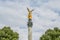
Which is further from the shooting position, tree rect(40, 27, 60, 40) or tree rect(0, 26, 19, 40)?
tree rect(0, 26, 19, 40)

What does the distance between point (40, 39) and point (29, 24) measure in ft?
24.1

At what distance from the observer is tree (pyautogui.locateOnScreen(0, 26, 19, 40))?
195 ft

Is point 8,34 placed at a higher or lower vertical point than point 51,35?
higher

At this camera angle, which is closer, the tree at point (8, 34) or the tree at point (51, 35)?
the tree at point (51, 35)

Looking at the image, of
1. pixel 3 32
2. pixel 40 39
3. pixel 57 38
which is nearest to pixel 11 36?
pixel 3 32

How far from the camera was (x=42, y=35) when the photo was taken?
5997 centimetres

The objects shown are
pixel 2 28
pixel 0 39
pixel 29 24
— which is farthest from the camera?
pixel 2 28

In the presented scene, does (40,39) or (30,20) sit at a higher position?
(30,20)

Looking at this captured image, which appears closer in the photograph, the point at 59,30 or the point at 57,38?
the point at 57,38

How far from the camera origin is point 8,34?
61.2 metres

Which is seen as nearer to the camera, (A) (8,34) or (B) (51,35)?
(B) (51,35)

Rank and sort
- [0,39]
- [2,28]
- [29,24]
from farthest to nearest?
[2,28], [0,39], [29,24]

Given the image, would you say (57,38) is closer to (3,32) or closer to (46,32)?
(46,32)

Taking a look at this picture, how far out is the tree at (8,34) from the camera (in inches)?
2346
